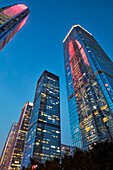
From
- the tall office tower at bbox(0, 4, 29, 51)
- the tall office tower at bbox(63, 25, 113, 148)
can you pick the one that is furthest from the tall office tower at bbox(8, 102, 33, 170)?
the tall office tower at bbox(0, 4, 29, 51)

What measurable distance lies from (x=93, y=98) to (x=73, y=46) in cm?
7200

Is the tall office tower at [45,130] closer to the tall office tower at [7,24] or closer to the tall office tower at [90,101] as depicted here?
the tall office tower at [90,101]

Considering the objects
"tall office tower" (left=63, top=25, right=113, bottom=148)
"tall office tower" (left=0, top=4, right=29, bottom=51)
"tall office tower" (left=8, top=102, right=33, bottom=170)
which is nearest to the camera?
"tall office tower" (left=63, top=25, right=113, bottom=148)

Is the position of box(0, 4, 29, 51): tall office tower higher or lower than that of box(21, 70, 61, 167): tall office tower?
higher

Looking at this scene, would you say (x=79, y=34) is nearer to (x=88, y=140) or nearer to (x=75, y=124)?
(x=75, y=124)

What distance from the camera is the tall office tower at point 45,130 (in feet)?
307

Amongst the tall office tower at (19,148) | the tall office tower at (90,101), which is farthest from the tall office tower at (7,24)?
the tall office tower at (19,148)

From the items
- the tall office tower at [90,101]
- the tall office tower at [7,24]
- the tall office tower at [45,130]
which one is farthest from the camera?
the tall office tower at [45,130]

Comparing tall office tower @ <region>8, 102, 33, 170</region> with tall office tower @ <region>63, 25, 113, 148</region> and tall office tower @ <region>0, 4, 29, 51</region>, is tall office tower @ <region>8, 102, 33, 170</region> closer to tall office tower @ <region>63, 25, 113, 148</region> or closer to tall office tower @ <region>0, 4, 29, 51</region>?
tall office tower @ <region>63, 25, 113, 148</region>

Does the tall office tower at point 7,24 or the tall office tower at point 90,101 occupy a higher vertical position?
the tall office tower at point 7,24

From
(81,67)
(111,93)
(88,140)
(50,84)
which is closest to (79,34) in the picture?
(81,67)

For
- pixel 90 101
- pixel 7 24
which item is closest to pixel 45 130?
pixel 90 101

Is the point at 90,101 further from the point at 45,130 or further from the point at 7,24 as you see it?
the point at 7,24

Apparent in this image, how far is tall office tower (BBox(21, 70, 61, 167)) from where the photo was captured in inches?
3678
